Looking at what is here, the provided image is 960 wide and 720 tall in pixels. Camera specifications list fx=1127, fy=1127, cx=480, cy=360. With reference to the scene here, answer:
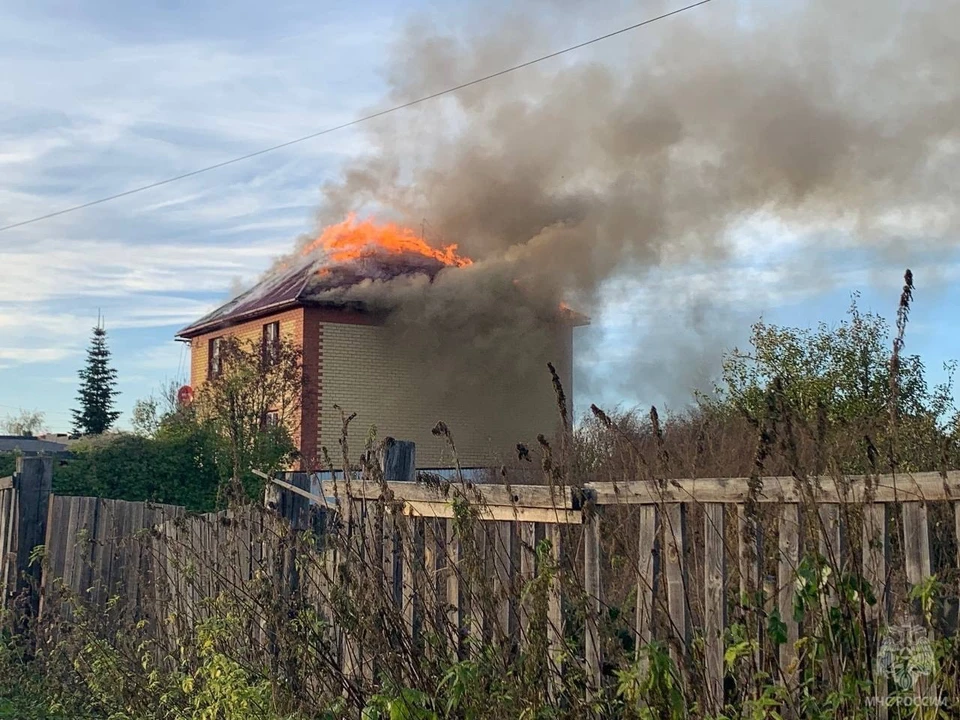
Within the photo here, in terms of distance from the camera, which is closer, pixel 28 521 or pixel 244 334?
pixel 28 521

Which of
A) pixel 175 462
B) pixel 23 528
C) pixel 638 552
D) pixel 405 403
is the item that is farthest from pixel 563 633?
pixel 405 403

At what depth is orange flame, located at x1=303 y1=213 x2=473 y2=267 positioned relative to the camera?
1328 inches

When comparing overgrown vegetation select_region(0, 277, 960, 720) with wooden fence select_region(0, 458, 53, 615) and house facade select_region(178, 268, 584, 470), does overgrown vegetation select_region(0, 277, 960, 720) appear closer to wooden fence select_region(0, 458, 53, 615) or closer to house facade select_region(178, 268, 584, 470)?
wooden fence select_region(0, 458, 53, 615)

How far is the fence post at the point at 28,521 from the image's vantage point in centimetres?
979

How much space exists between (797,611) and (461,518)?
1.34m

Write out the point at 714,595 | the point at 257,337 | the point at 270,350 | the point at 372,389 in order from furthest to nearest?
1. the point at 257,337
2. the point at 372,389
3. the point at 270,350
4. the point at 714,595

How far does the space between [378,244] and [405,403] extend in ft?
16.0

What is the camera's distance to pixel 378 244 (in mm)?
33781

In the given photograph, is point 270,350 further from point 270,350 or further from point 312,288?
point 312,288

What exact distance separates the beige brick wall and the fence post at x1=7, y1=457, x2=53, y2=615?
830 inches

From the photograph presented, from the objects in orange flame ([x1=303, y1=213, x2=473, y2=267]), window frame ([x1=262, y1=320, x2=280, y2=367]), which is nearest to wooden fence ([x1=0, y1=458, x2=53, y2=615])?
window frame ([x1=262, y1=320, x2=280, y2=367])

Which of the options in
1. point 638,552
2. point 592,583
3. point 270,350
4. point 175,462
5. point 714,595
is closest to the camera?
point 714,595

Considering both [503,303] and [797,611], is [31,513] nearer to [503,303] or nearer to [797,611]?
[797,611]

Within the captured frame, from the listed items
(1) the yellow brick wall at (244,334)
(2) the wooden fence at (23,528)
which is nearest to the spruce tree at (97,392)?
(1) the yellow brick wall at (244,334)
